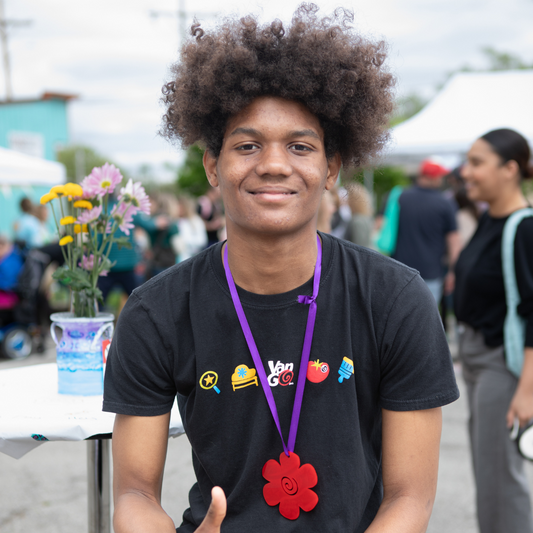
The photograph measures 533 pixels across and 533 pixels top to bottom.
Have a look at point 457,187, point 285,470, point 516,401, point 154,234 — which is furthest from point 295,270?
point 154,234

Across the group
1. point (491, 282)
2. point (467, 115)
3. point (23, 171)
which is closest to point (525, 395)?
point (491, 282)

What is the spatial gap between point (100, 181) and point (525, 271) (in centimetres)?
183

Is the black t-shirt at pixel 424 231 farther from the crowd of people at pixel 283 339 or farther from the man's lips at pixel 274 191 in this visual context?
the man's lips at pixel 274 191

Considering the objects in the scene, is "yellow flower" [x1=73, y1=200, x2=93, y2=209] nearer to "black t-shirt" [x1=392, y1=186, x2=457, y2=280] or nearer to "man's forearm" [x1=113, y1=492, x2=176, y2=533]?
"man's forearm" [x1=113, y1=492, x2=176, y2=533]

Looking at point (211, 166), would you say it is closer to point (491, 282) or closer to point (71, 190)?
point (71, 190)

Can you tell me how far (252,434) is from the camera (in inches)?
59.4

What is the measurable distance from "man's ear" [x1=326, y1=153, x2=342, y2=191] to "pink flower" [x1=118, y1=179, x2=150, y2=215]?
830 mm

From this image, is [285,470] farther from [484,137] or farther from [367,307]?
[484,137]

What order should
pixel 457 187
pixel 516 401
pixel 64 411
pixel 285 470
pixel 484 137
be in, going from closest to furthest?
pixel 285 470 → pixel 64 411 → pixel 516 401 → pixel 484 137 → pixel 457 187

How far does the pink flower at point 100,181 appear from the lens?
7.25 feet

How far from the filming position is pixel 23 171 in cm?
859

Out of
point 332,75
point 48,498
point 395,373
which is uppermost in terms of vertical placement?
point 332,75

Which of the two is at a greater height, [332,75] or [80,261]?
[332,75]

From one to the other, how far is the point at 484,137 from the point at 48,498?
3.28 metres
